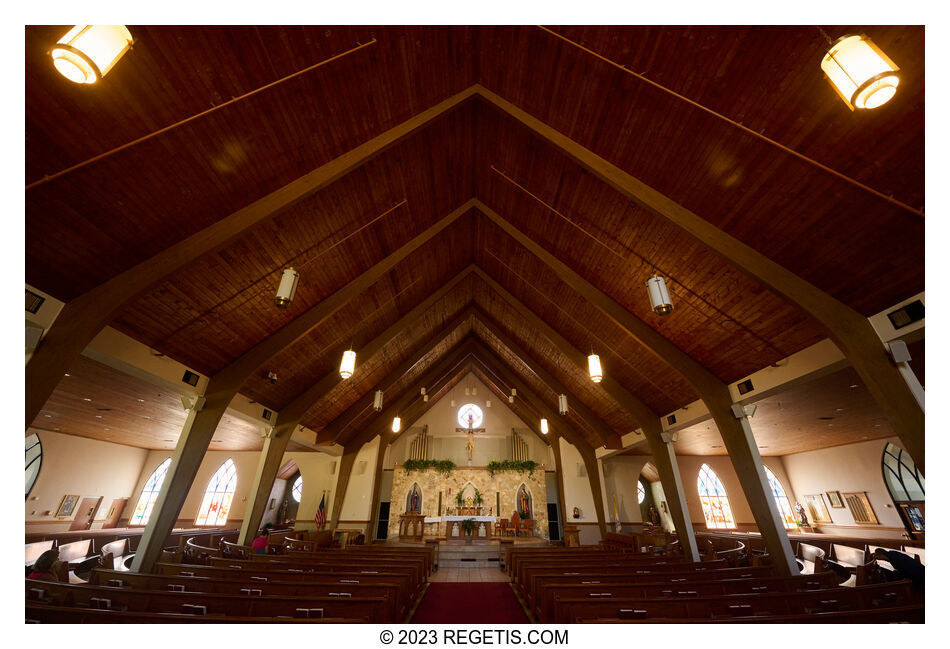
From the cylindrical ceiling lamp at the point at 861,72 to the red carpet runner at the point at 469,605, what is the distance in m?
6.77

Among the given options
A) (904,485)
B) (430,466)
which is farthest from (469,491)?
(904,485)

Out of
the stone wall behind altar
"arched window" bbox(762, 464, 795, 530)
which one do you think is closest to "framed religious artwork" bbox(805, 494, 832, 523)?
"arched window" bbox(762, 464, 795, 530)

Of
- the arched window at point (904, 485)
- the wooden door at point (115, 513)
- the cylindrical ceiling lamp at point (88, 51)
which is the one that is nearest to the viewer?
the cylindrical ceiling lamp at point (88, 51)

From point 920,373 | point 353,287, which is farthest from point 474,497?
point 920,373

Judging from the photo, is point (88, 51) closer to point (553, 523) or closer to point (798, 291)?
point (798, 291)

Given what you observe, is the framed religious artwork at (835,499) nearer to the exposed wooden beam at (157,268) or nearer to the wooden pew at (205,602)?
the wooden pew at (205,602)

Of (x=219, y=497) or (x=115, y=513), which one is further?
(x=219, y=497)

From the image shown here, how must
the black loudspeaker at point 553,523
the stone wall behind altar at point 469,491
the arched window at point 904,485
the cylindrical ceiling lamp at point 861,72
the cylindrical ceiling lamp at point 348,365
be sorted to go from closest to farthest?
1. the cylindrical ceiling lamp at point 861,72
2. the cylindrical ceiling lamp at point 348,365
3. the arched window at point 904,485
4. the black loudspeaker at point 553,523
5. the stone wall behind altar at point 469,491

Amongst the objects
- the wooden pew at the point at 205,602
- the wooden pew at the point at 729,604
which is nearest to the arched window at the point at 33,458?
the wooden pew at the point at 205,602

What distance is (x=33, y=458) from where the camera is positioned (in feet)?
40.7

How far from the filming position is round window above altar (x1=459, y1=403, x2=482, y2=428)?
17500 millimetres

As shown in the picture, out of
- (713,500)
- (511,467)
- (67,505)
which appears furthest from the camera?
(511,467)

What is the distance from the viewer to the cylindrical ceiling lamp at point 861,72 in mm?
2128

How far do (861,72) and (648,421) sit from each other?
28.6 ft
